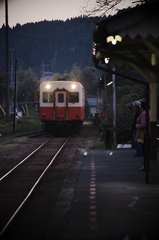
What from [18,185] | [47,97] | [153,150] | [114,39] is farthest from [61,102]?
[114,39]

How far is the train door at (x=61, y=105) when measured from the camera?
103 ft

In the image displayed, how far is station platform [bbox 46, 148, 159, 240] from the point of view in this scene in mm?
6273

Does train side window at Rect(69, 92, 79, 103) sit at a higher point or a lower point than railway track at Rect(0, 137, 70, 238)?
higher

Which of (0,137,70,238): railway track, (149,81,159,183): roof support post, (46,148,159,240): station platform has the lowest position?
(0,137,70,238): railway track

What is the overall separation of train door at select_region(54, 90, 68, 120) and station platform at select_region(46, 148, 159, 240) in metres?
18.3

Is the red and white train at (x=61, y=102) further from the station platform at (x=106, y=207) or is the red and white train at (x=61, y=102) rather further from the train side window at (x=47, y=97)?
the station platform at (x=106, y=207)

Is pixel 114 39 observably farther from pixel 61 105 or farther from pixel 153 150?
pixel 61 105

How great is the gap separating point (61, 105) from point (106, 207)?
23.6m

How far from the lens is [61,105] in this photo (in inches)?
1232

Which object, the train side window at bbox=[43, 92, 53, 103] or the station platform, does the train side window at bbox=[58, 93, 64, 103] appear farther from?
the station platform

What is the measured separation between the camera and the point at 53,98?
31.3 m

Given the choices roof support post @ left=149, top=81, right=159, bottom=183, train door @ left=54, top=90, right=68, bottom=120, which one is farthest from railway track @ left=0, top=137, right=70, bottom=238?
train door @ left=54, top=90, right=68, bottom=120

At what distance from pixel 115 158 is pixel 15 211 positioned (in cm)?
741

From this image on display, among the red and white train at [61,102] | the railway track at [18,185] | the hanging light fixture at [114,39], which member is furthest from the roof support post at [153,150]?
the red and white train at [61,102]
